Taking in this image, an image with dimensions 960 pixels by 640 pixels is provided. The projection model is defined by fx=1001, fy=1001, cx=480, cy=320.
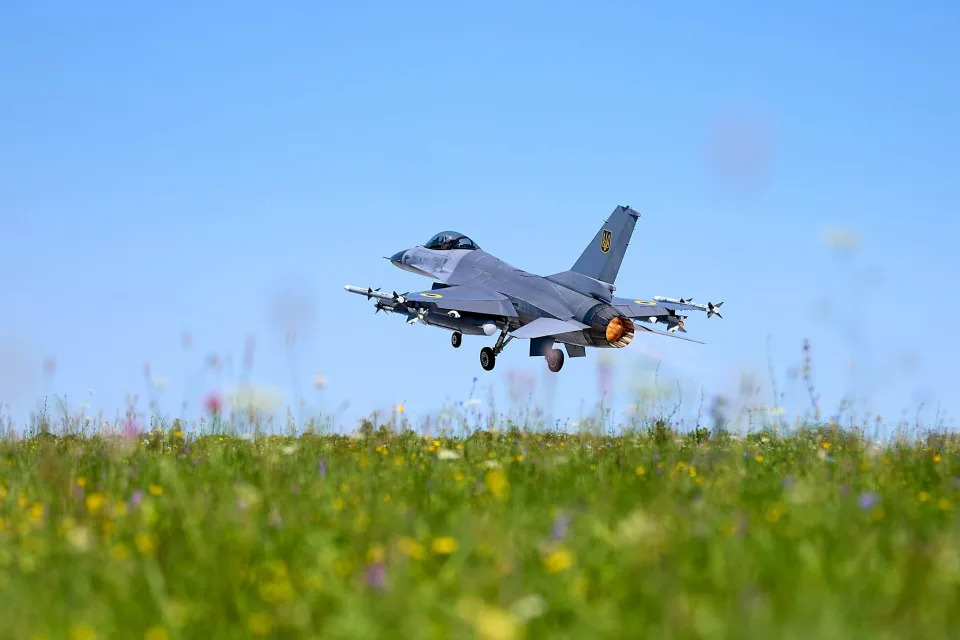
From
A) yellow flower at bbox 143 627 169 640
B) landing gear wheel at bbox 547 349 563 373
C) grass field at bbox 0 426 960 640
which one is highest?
landing gear wheel at bbox 547 349 563 373

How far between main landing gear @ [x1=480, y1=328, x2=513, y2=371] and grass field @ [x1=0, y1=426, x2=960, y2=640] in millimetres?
16751

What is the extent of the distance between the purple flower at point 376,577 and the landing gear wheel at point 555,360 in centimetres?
2078

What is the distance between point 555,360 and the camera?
25.5 m

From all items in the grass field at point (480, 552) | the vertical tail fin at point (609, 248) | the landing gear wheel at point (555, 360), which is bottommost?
the grass field at point (480, 552)

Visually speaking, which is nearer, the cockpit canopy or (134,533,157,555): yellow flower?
(134,533,157,555): yellow flower

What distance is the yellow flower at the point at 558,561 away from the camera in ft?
16.0

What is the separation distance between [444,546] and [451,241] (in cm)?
2342

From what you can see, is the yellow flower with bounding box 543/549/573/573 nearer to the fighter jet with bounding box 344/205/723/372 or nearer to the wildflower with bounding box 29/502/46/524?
the wildflower with bounding box 29/502/46/524

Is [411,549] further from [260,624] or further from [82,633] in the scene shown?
[82,633]

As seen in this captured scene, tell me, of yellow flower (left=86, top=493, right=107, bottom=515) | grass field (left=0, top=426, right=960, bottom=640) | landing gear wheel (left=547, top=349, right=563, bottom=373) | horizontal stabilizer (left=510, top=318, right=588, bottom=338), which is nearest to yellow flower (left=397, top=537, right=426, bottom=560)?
grass field (left=0, top=426, right=960, bottom=640)

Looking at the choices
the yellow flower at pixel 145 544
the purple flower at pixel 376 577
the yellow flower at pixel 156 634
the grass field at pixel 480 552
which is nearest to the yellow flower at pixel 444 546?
the grass field at pixel 480 552

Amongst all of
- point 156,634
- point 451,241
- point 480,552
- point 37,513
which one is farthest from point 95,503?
point 451,241

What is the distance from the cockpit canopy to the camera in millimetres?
28594

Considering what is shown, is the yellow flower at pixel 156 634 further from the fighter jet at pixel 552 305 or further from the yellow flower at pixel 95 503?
the fighter jet at pixel 552 305
